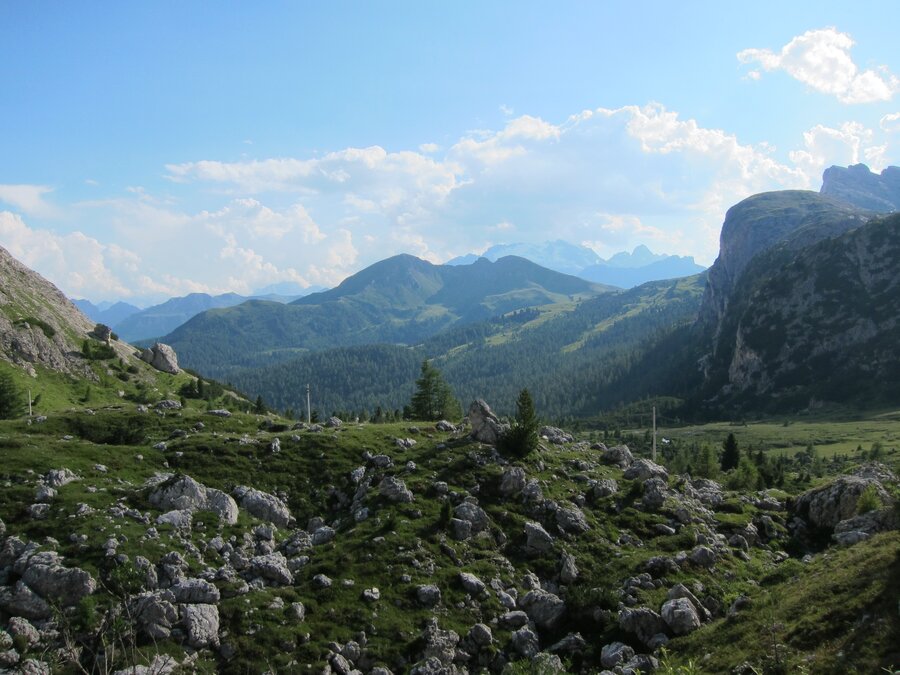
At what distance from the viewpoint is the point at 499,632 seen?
35.4 metres

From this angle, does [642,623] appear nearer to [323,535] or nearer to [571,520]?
[571,520]

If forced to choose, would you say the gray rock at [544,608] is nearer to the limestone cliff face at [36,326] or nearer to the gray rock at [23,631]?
the gray rock at [23,631]

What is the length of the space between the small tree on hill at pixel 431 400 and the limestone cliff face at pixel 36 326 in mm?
87045

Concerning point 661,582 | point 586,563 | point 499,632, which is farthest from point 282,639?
point 661,582

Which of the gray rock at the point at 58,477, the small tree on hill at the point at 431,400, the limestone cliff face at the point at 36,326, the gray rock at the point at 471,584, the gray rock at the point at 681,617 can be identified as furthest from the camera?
the limestone cliff face at the point at 36,326

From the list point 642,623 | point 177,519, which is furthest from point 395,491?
point 642,623

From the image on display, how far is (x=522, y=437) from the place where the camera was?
56406 millimetres

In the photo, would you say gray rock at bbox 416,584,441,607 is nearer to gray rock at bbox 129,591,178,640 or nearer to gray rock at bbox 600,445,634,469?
gray rock at bbox 129,591,178,640

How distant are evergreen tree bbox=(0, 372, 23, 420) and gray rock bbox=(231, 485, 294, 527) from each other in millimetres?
64647

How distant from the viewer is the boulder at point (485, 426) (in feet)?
193

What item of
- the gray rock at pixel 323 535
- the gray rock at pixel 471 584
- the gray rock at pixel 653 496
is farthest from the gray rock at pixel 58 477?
the gray rock at pixel 653 496

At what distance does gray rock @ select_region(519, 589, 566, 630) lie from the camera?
36688 mm

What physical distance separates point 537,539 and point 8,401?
296 ft

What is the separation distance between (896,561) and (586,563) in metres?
19.9
